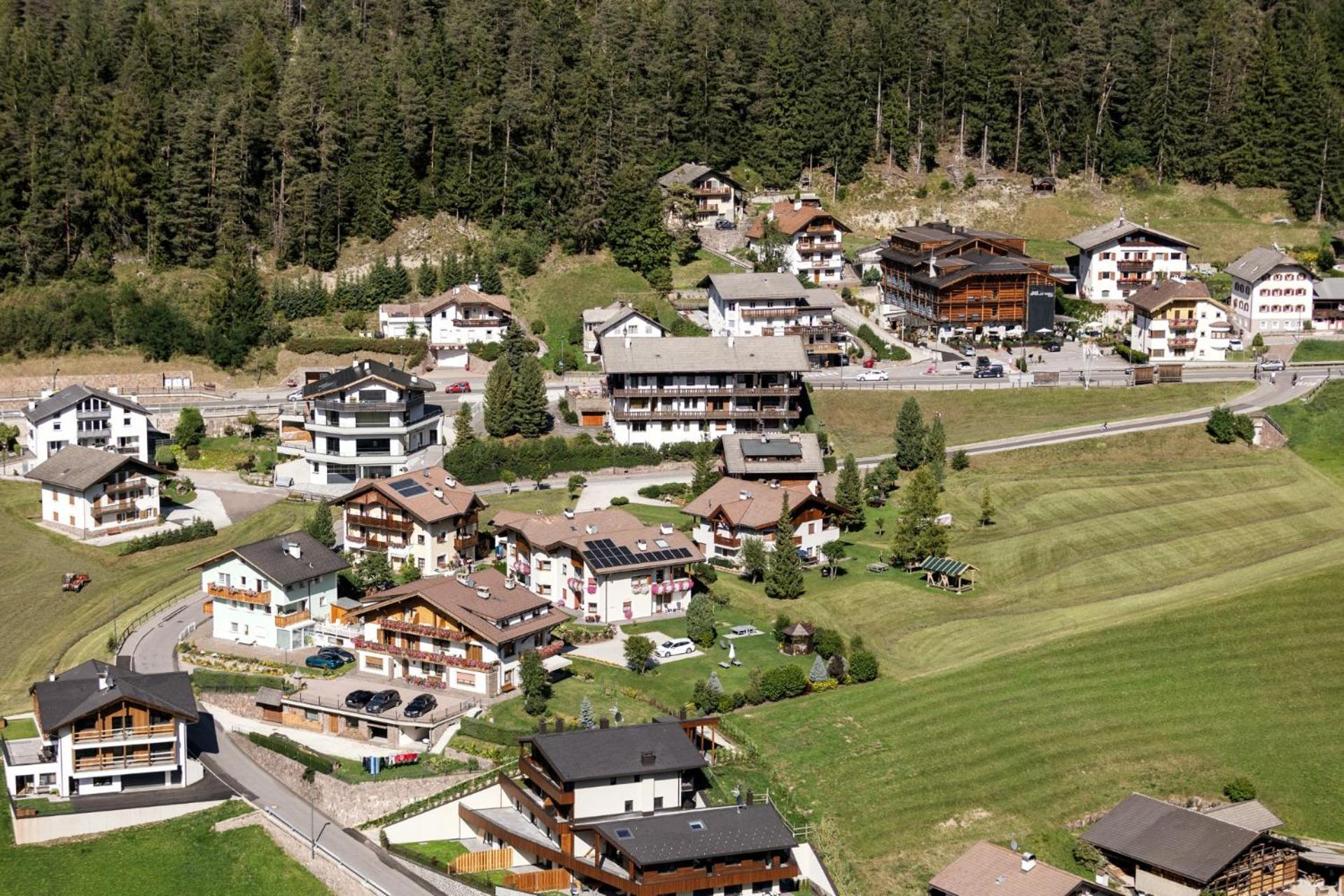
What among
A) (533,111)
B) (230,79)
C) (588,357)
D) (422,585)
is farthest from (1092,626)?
(230,79)

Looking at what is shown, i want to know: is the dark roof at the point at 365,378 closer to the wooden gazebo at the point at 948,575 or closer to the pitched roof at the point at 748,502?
the pitched roof at the point at 748,502

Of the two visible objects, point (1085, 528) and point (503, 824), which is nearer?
point (503, 824)

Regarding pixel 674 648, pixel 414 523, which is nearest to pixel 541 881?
pixel 674 648

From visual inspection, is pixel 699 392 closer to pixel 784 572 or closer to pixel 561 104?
pixel 784 572

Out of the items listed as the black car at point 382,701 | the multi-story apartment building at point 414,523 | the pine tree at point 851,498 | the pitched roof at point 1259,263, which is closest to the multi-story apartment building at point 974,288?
the pitched roof at point 1259,263

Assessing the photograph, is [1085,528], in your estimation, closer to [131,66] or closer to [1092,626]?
[1092,626]
